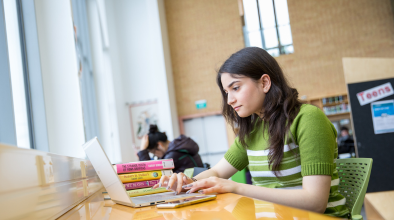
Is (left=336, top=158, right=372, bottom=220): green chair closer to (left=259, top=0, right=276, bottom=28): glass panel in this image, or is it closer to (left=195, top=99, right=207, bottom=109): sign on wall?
(left=195, top=99, right=207, bottom=109): sign on wall

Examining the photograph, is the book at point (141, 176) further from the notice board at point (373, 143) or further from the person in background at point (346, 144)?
the person in background at point (346, 144)

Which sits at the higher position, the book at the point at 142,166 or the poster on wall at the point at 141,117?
the poster on wall at the point at 141,117

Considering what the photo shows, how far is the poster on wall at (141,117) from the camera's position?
753 cm

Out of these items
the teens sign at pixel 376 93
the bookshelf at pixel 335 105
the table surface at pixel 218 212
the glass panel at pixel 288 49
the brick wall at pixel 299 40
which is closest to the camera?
the table surface at pixel 218 212

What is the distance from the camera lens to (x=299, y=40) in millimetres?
7996

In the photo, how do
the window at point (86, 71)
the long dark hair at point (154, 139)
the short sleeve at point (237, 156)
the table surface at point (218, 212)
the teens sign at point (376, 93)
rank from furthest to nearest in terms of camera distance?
the window at point (86, 71), the teens sign at point (376, 93), the long dark hair at point (154, 139), the short sleeve at point (237, 156), the table surface at point (218, 212)

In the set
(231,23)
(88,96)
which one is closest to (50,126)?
(88,96)

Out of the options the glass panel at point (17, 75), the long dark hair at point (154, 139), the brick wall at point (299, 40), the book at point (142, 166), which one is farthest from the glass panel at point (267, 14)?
the book at point (142, 166)

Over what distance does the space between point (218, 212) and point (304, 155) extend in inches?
19.8

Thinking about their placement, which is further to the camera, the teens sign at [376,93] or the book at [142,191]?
the teens sign at [376,93]

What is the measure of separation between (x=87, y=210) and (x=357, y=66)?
4.08 m

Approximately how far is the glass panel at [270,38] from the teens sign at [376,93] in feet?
14.6

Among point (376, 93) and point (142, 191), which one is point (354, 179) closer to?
point (142, 191)

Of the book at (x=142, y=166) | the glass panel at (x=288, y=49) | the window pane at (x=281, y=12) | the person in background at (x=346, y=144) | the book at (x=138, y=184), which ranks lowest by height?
the person in background at (x=346, y=144)
